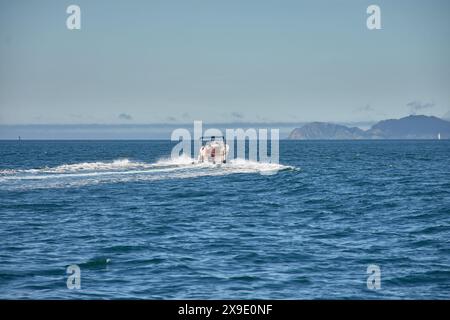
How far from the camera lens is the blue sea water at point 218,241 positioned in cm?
2175

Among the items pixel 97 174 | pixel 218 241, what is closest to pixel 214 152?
pixel 97 174

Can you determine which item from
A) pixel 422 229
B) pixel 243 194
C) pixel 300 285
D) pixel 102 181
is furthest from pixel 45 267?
pixel 102 181

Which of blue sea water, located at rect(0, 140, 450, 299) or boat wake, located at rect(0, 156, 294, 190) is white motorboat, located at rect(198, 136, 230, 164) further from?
blue sea water, located at rect(0, 140, 450, 299)

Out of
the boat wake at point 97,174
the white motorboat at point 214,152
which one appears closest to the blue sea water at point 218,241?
the boat wake at point 97,174

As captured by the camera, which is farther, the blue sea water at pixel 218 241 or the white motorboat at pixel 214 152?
the white motorboat at pixel 214 152

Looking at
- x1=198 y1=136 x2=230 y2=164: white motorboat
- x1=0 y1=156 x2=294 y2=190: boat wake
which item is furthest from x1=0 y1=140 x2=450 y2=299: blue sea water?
x1=198 y1=136 x2=230 y2=164: white motorboat

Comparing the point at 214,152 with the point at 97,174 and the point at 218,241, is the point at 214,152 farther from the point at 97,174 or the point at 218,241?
the point at 218,241

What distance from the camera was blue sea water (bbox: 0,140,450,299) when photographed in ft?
71.4

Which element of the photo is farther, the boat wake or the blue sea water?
the boat wake

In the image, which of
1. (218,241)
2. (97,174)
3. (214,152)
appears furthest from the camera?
(214,152)

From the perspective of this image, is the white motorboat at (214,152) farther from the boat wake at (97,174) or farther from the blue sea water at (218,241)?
the blue sea water at (218,241)

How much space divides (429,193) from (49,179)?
3582 centimetres

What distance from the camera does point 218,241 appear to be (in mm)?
30125

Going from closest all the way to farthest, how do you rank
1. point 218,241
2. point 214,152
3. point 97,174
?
point 218,241
point 97,174
point 214,152
